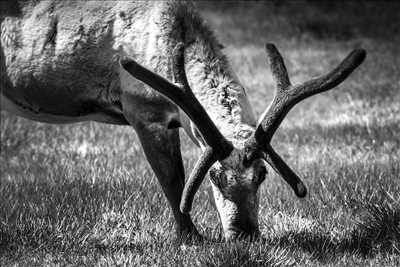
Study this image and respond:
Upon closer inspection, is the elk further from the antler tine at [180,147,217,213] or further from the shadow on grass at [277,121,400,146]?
the shadow on grass at [277,121,400,146]

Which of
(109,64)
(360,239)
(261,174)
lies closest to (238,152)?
(261,174)

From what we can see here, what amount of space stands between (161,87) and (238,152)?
484mm

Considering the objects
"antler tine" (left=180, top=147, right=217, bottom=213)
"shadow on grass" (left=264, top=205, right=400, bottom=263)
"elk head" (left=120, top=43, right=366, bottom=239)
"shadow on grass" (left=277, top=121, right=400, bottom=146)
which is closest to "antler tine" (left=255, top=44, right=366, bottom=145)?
"elk head" (left=120, top=43, right=366, bottom=239)

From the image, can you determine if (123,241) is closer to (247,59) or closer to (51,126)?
(51,126)

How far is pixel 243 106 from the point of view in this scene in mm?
3840

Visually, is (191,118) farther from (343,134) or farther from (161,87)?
(343,134)

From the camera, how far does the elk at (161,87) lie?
3.50m

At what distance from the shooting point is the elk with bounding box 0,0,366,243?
3504 millimetres

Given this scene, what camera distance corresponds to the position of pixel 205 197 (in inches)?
189

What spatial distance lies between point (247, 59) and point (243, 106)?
6.93 meters

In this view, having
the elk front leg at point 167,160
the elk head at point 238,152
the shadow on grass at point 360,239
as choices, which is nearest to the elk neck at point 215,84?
the elk head at point 238,152

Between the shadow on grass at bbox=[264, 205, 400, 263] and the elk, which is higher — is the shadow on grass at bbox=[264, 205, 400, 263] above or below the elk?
below

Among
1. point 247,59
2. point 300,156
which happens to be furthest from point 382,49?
point 300,156

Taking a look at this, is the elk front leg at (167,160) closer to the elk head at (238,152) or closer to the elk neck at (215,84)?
the elk neck at (215,84)
